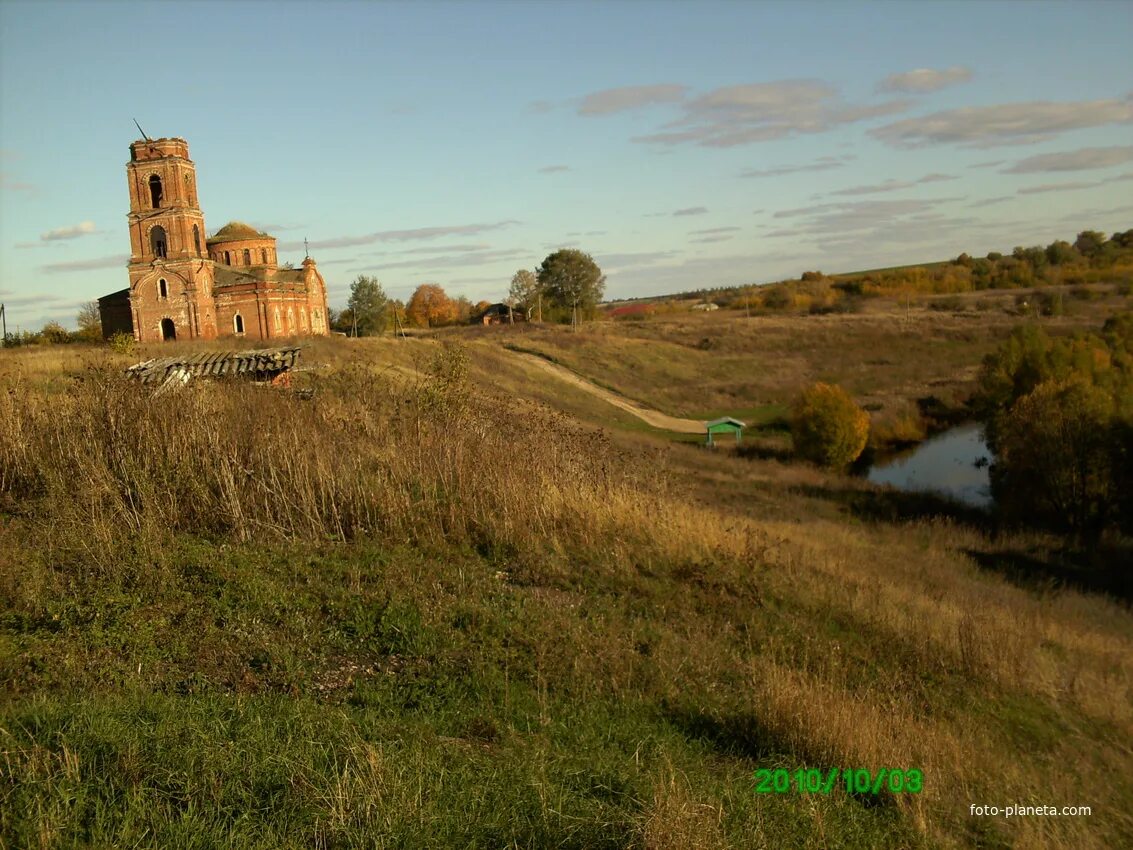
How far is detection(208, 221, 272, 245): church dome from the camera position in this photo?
54219 mm

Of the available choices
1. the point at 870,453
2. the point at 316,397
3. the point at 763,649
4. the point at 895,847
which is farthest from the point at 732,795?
the point at 870,453

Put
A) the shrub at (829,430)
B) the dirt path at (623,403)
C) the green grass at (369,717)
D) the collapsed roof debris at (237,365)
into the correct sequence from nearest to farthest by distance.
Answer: the green grass at (369,717), the collapsed roof debris at (237,365), the shrub at (829,430), the dirt path at (623,403)

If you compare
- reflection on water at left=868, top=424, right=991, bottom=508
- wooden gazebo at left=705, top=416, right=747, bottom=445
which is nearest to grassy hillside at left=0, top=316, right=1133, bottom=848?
reflection on water at left=868, top=424, right=991, bottom=508

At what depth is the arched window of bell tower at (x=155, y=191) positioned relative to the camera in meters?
43.7

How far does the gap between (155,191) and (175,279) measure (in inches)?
187

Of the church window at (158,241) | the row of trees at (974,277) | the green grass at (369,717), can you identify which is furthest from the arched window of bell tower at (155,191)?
the row of trees at (974,277)

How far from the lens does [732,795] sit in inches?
183

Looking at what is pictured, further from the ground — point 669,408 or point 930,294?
point 930,294

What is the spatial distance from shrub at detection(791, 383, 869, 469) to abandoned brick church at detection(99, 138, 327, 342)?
28.1m

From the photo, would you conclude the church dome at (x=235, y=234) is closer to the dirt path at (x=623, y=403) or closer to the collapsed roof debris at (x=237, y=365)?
the dirt path at (x=623, y=403)

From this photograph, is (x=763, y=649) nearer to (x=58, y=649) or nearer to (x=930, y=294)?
(x=58, y=649)

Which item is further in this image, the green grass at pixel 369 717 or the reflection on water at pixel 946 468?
the reflection on water at pixel 946 468

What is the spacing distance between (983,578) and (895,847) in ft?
48.3
